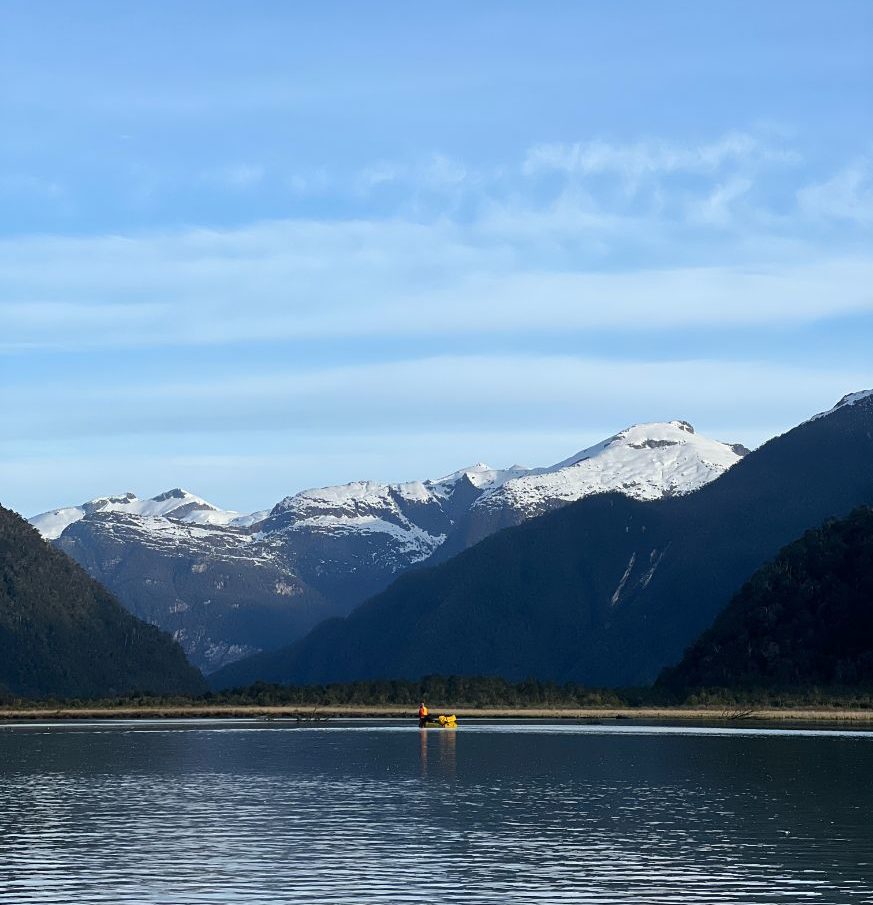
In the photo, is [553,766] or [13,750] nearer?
[553,766]

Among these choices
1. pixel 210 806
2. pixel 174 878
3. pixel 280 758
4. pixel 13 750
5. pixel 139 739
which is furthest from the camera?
pixel 139 739

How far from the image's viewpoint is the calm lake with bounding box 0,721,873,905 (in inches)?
2468

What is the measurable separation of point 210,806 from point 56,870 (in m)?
25.7

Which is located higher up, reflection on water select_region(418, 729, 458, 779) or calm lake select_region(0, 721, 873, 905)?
reflection on water select_region(418, 729, 458, 779)

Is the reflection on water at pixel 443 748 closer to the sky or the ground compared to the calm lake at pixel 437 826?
closer to the sky

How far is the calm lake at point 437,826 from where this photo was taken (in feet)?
206

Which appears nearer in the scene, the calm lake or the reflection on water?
the calm lake

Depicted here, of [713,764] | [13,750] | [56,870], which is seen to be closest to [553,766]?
[713,764]

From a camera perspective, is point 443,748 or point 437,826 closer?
point 437,826

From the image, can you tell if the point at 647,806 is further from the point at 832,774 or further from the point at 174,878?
the point at 174,878

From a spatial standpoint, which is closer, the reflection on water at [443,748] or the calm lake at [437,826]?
the calm lake at [437,826]

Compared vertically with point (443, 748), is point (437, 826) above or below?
below

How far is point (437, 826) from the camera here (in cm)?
8231

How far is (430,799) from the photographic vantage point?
97812 millimetres
